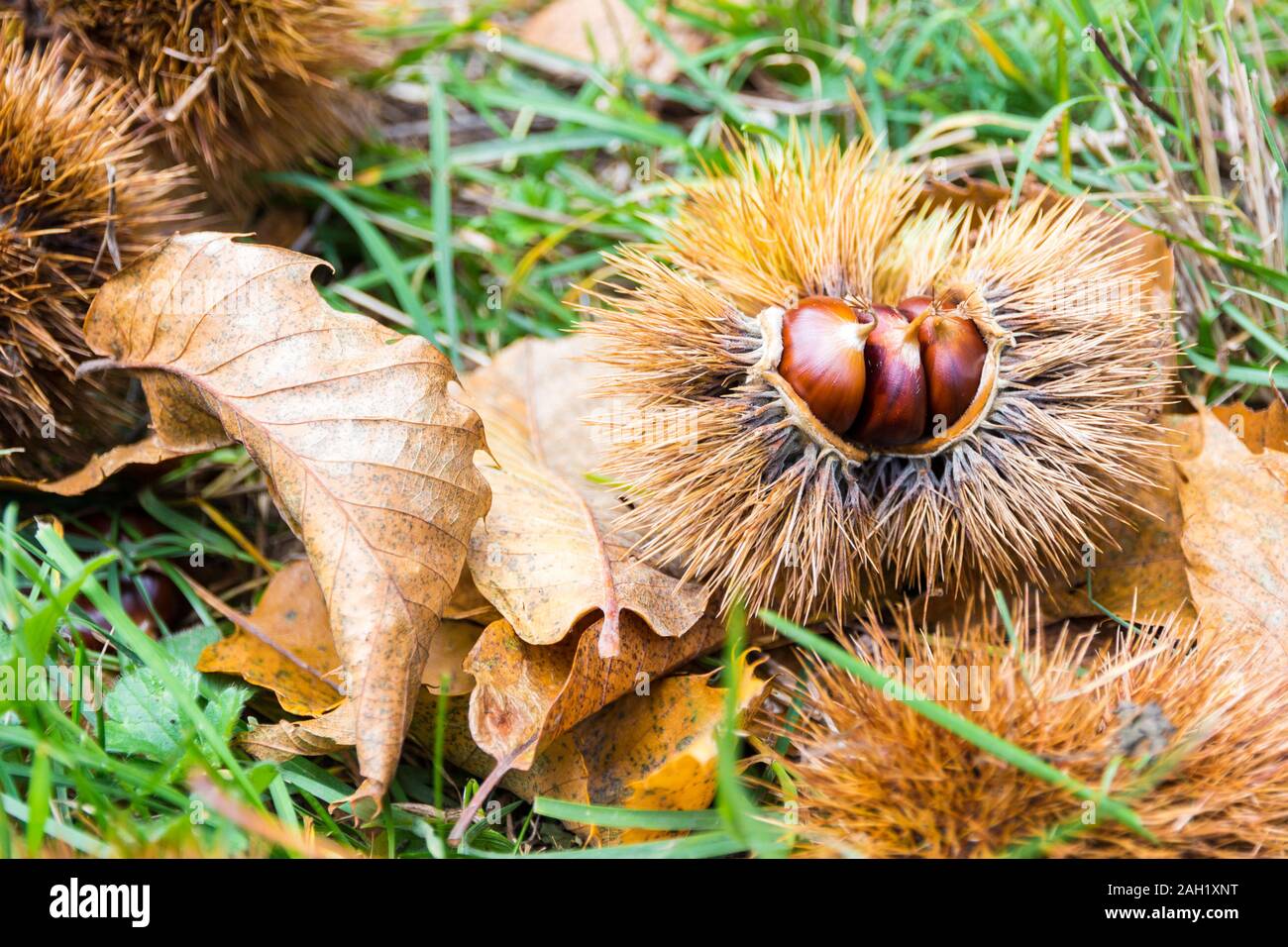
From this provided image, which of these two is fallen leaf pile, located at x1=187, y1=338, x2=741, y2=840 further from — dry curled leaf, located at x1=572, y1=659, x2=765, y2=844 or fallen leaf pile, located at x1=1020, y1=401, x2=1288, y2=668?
fallen leaf pile, located at x1=1020, y1=401, x2=1288, y2=668

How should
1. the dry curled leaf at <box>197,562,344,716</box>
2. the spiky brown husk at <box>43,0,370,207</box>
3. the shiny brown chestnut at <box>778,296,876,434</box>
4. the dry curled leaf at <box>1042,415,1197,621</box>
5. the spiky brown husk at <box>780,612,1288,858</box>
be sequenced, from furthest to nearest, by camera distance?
the spiky brown husk at <box>43,0,370,207</box>, the dry curled leaf at <box>1042,415,1197,621</box>, the dry curled leaf at <box>197,562,344,716</box>, the shiny brown chestnut at <box>778,296,876,434</box>, the spiky brown husk at <box>780,612,1288,858</box>

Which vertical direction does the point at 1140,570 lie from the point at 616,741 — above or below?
above

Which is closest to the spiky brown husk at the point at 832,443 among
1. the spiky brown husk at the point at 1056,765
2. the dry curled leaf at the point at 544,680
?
the dry curled leaf at the point at 544,680

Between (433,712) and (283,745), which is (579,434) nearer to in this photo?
(433,712)

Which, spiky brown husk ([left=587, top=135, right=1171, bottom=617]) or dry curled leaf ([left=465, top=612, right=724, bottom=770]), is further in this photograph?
spiky brown husk ([left=587, top=135, right=1171, bottom=617])

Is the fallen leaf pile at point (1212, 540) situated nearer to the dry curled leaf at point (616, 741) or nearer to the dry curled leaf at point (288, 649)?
the dry curled leaf at point (616, 741)

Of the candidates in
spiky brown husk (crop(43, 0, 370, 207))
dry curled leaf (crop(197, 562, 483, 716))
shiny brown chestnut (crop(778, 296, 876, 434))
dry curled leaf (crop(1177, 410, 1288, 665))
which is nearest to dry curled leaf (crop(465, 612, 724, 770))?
dry curled leaf (crop(197, 562, 483, 716))

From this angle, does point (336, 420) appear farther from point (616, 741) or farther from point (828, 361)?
point (828, 361)

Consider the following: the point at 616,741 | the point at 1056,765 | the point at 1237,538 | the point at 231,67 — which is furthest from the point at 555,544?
the point at 231,67
